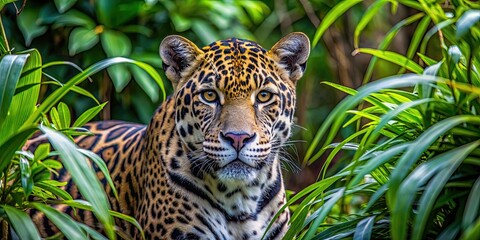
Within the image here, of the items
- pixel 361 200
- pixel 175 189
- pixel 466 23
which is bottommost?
pixel 361 200

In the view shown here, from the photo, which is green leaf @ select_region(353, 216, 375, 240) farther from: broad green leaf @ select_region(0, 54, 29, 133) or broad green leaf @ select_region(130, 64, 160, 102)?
broad green leaf @ select_region(130, 64, 160, 102)

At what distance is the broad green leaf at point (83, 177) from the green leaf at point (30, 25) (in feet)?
12.7

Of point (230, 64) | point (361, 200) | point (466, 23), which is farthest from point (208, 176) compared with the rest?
point (361, 200)

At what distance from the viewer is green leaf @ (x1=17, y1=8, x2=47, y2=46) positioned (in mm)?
7211

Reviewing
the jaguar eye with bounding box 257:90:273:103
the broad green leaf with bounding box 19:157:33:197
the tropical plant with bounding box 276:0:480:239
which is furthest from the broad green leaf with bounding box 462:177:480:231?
the jaguar eye with bounding box 257:90:273:103

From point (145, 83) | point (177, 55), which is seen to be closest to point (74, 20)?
point (145, 83)

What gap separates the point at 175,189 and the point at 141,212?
29 cm

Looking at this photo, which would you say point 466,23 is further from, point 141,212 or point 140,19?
point 140,19

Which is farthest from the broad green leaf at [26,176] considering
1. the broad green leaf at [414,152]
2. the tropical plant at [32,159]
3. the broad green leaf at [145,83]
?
the broad green leaf at [145,83]

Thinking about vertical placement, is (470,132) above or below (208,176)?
above

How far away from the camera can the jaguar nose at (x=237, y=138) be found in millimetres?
4824

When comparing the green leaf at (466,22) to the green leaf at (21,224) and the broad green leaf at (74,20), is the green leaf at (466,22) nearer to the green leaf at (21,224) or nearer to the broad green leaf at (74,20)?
the green leaf at (21,224)

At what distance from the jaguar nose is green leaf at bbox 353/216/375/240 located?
968 millimetres

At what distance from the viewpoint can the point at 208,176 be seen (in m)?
5.10
